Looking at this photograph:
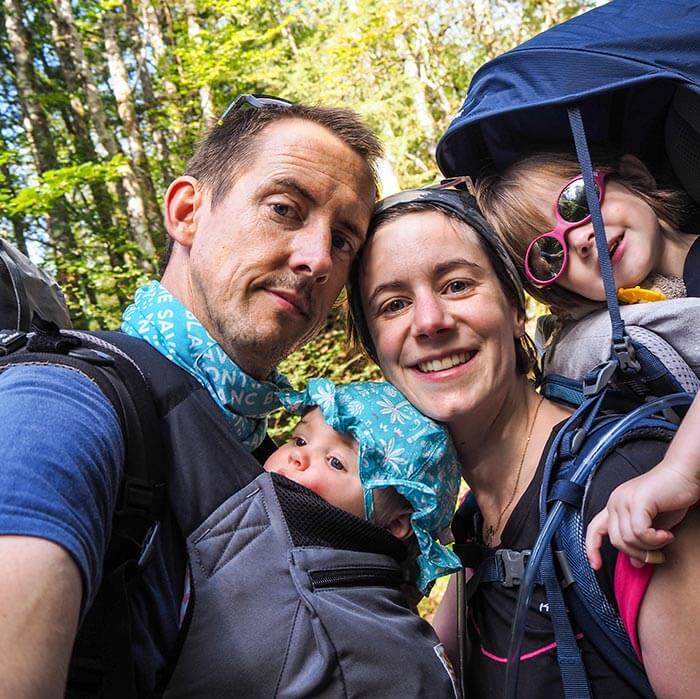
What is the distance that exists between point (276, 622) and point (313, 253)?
1.12m

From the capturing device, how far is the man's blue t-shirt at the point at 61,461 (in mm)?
1025

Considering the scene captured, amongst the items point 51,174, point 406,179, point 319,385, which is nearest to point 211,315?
point 319,385

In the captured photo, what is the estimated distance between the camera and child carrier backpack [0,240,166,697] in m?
1.27

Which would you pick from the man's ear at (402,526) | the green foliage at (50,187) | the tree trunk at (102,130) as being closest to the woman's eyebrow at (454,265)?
the man's ear at (402,526)

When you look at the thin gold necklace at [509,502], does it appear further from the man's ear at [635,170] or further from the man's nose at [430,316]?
the man's ear at [635,170]

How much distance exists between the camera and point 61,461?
111 cm

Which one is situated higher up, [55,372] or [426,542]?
[55,372]

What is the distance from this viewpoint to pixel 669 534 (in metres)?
1.40

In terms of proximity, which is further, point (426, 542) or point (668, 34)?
point (426, 542)

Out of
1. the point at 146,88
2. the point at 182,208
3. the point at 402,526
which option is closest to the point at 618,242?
the point at 402,526

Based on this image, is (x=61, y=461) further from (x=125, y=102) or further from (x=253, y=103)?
(x=125, y=102)

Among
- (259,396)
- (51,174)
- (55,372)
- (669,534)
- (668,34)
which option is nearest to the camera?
(55,372)

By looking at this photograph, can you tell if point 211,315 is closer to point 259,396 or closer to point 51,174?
point 259,396

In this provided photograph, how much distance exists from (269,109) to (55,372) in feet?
4.53
